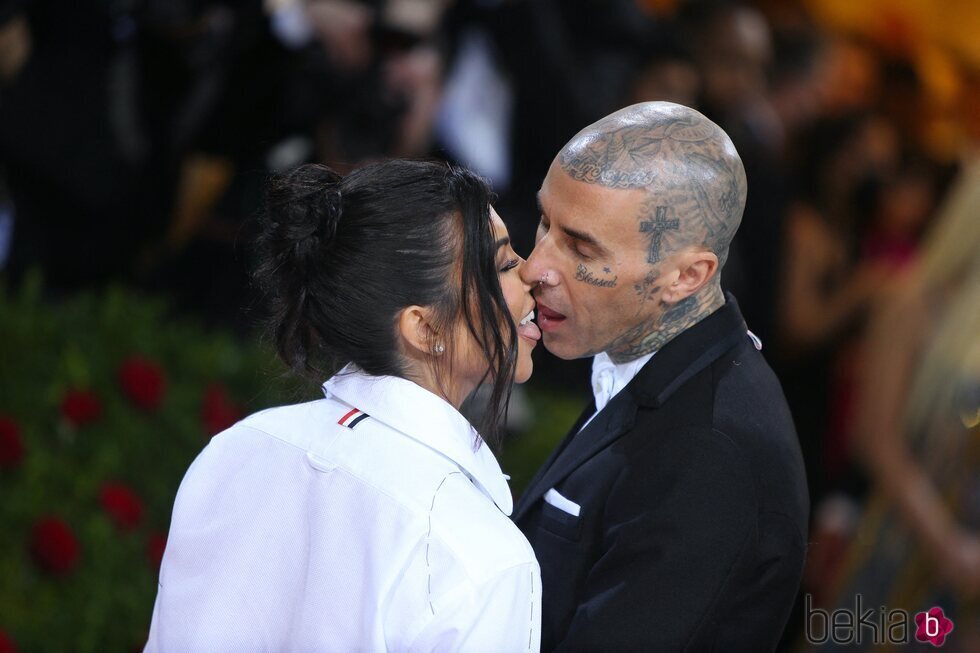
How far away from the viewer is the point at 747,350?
2.17m

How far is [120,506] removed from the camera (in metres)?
3.32

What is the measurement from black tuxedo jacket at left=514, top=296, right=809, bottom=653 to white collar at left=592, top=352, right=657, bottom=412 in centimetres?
7

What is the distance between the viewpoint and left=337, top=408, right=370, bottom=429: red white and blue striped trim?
1833mm

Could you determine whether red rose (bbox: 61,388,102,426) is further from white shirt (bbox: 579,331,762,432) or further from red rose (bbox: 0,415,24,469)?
white shirt (bbox: 579,331,762,432)

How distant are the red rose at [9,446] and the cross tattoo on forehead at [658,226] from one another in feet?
6.39

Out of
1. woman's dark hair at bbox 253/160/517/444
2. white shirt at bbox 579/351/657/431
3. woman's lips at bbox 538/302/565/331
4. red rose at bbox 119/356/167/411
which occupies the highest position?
woman's dark hair at bbox 253/160/517/444

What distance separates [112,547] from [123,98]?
1556 millimetres

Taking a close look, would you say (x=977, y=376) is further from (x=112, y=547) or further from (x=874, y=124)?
(x=112, y=547)

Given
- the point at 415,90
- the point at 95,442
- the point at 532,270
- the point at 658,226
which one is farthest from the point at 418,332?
the point at 415,90

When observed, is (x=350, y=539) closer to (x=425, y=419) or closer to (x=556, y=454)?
(x=425, y=419)

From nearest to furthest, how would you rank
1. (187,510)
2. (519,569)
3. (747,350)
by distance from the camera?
1. (519,569)
2. (187,510)
3. (747,350)

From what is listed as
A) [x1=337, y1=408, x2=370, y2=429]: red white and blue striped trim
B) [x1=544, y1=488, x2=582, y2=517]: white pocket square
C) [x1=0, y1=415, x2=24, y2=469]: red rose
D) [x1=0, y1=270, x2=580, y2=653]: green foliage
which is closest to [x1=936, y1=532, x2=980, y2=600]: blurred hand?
[x1=0, y1=270, x2=580, y2=653]: green foliage

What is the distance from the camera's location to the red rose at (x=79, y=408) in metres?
3.40

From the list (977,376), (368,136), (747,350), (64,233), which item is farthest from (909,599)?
(64,233)
